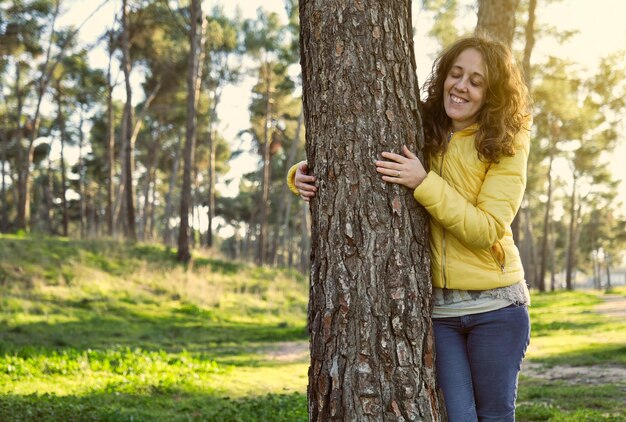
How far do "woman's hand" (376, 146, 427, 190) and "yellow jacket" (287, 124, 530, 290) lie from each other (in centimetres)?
4

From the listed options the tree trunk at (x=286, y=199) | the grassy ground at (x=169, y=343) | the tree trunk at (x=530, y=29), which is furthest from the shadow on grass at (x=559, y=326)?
the tree trunk at (x=286, y=199)

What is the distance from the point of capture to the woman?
2408 millimetres

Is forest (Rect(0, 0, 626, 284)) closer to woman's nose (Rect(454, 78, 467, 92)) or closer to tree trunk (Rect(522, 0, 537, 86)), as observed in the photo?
tree trunk (Rect(522, 0, 537, 86))

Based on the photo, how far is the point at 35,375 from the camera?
630cm

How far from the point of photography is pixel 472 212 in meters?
2.38

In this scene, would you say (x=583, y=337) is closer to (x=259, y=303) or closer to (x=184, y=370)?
(x=184, y=370)

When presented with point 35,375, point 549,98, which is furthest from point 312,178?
point 549,98

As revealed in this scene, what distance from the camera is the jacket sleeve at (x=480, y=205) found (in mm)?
2371

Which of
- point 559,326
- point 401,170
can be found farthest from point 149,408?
point 559,326

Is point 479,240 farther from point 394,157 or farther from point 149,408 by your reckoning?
Result: point 149,408

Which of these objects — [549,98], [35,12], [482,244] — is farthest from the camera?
[35,12]

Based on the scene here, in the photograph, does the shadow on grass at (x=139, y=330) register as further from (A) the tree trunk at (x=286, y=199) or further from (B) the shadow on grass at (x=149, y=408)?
(A) the tree trunk at (x=286, y=199)

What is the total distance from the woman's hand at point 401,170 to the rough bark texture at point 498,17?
585 centimetres

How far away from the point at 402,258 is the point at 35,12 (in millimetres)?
24938
